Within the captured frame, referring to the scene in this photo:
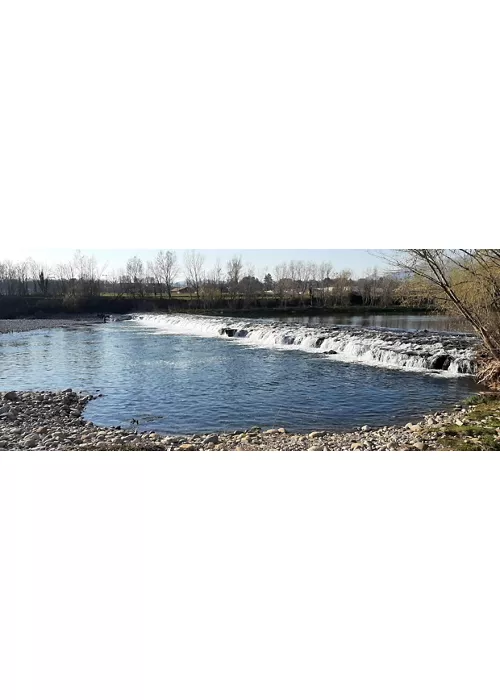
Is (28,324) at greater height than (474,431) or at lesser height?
greater

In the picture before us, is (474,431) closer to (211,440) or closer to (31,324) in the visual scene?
(211,440)

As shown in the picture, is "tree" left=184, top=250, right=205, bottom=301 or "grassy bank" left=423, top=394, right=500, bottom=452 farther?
"tree" left=184, top=250, right=205, bottom=301

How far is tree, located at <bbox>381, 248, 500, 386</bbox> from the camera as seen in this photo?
429 centimetres

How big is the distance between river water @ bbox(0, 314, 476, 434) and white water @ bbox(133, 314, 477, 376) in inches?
0.9

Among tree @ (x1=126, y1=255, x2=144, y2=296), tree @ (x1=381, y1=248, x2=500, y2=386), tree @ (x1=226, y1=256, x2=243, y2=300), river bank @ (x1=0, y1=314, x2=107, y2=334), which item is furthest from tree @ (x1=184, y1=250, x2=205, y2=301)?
tree @ (x1=381, y1=248, x2=500, y2=386)

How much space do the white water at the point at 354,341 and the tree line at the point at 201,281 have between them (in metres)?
0.60

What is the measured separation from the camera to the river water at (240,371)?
4.25 m

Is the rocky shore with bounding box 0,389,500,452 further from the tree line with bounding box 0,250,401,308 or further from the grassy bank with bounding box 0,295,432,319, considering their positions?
the tree line with bounding box 0,250,401,308

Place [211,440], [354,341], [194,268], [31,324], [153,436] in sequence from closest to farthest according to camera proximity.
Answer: [211,440]
[153,436]
[194,268]
[31,324]
[354,341]

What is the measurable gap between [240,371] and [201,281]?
42.1 inches

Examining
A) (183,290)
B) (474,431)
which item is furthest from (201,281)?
(474,431)

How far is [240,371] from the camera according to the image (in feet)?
16.4

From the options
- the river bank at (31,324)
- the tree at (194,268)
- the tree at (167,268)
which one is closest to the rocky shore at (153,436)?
the river bank at (31,324)

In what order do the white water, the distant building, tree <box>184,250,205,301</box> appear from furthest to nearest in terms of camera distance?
the white water
the distant building
tree <box>184,250,205,301</box>
